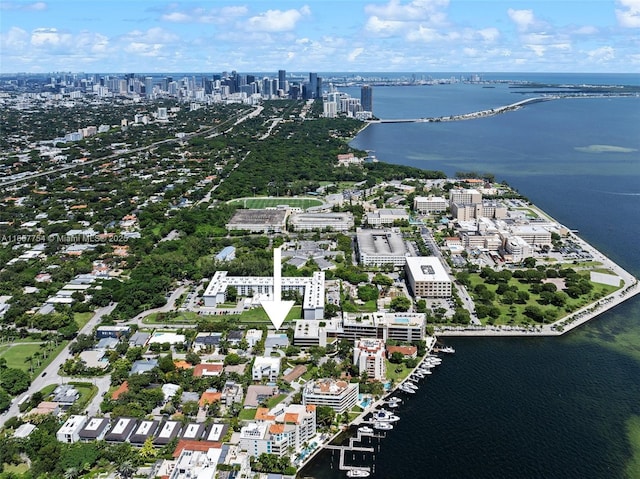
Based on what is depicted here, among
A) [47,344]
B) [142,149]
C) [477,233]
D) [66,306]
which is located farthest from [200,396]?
[142,149]

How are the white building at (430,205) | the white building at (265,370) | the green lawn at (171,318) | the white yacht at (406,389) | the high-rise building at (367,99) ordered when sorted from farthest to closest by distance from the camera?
1. the high-rise building at (367,99)
2. the white building at (430,205)
3. the green lawn at (171,318)
4. the white building at (265,370)
5. the white yacht at (406,389)

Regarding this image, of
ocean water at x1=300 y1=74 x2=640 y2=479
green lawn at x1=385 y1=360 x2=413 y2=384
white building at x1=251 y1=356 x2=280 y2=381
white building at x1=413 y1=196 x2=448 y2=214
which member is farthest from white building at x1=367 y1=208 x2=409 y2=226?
white building at x1=251 y1=356 x2=280 y2=381

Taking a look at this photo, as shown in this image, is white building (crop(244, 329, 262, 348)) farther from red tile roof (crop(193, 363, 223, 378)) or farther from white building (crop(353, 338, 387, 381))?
white building (crop(353, 338, 387, 381))

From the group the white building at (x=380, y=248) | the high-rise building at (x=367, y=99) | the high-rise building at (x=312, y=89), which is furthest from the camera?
the high-rise building at (x=312, y=89)

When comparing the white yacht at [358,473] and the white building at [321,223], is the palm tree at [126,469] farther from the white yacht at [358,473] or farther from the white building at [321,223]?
the white building at [321,223]

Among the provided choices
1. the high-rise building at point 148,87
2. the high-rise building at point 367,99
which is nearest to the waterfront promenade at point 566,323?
the high-rise building at point 367,99

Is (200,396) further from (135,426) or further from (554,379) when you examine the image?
(554,379)
